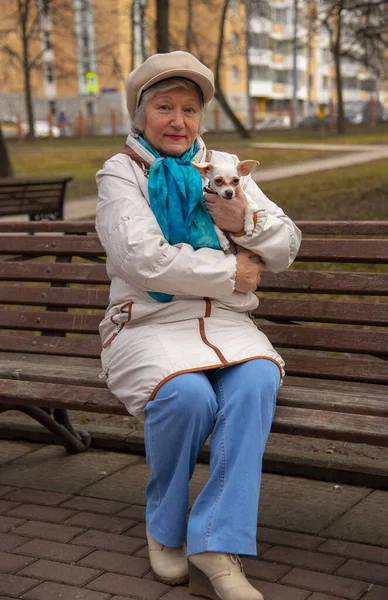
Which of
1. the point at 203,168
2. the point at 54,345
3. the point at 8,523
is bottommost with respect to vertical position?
the point at 8,523

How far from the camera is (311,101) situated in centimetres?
7931

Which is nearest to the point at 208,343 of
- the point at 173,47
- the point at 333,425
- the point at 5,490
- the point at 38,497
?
the point at 333,425

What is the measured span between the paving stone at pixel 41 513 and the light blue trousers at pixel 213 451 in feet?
2.14

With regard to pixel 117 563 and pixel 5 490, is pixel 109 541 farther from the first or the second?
pixel 5 490

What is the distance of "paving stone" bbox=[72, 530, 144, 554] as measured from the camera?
11.5 ft

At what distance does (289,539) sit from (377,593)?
0.51 meters

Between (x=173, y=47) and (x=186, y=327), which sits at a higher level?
(x=173, y=47)

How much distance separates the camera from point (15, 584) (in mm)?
3225

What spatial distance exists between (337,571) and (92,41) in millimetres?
59925

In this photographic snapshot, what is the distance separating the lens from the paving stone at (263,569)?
10.6 feet

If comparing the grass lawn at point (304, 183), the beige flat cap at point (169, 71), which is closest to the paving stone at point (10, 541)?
the beige flat cap at point (169, 71)

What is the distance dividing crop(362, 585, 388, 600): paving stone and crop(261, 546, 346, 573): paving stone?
181mm

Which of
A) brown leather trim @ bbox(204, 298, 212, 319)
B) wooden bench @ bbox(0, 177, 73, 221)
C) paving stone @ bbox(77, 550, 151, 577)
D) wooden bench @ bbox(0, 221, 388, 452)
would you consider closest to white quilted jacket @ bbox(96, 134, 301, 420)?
brown leather trim @ bbox(204, 298, 212, 319)

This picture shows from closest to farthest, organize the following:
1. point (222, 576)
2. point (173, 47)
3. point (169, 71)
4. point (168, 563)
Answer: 1. point (222, 576)
2. point (168, 563)
3. point (169, 71)
4. point (173, 47)
